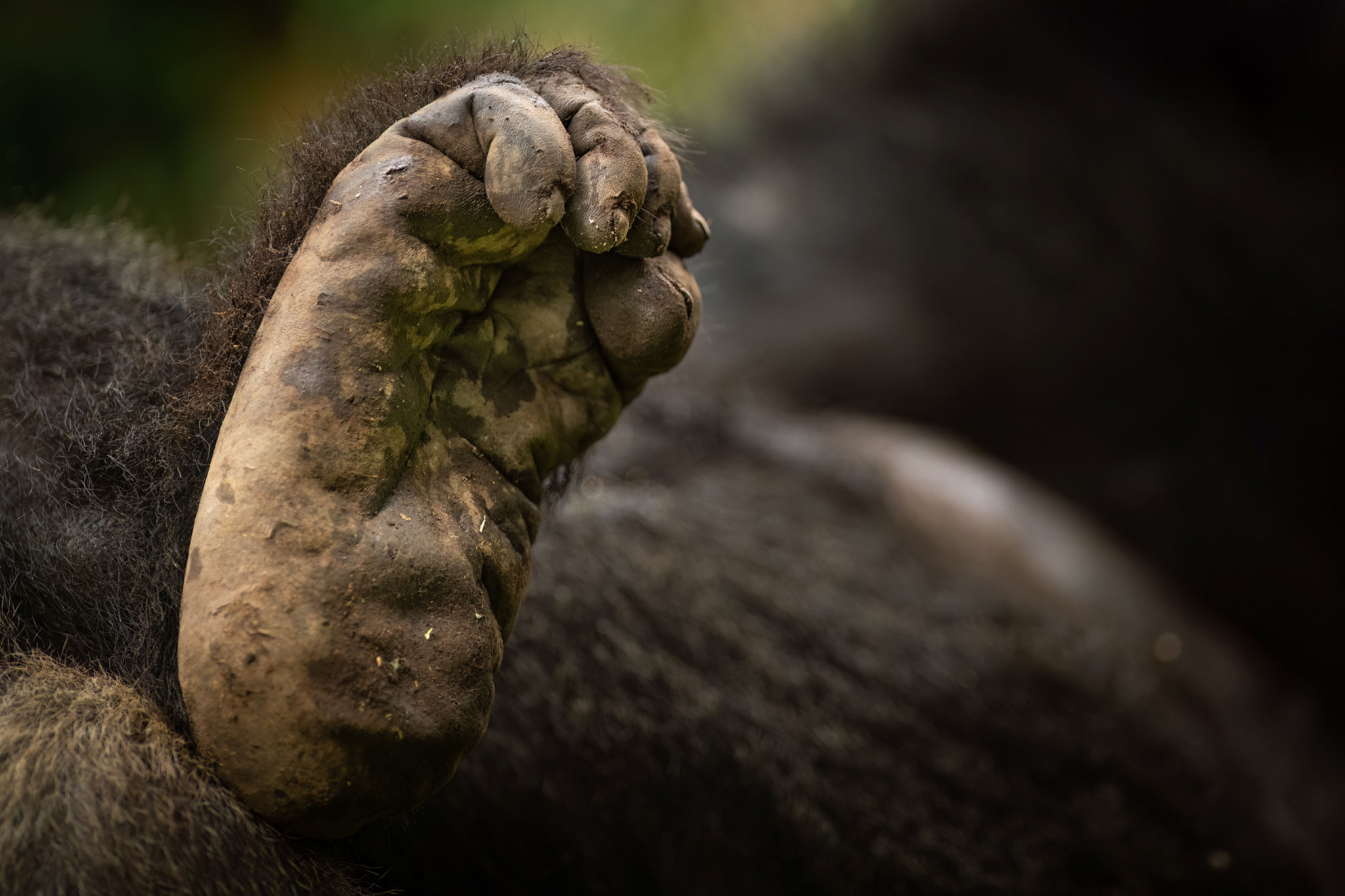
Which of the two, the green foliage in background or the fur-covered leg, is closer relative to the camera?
the fur-covered leg

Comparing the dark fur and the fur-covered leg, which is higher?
the dark fur

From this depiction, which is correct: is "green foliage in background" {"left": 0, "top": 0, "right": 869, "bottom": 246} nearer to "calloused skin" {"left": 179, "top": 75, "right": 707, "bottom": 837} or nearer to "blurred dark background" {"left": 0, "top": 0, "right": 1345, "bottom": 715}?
"blurred dark background" {"left": 0, "top": 0, "right": 1345, "bottom": 715}

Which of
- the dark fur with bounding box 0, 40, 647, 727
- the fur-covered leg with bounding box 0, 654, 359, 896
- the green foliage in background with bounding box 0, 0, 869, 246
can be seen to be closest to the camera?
the fur-covered leg with bounding box 0, 654, 359, 896

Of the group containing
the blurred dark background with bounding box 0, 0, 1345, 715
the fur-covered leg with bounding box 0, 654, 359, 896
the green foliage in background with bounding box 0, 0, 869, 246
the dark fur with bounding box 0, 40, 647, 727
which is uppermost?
the blurred dark background with bounding box 0, 0, 1345, 715

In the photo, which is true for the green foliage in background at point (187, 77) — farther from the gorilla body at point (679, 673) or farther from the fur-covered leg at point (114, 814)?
the fur-covered leg at point (114, 814)

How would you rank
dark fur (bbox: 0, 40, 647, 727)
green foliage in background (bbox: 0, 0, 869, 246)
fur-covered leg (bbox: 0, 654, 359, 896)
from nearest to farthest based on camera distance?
fur-covered leg (bbox: 0, 654, 359, 896) → dark fur (bbox: 0, 40, 647, 727) → green foliage in background (bbox: 0, 0, 869, 246)

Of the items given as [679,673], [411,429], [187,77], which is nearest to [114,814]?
[411,429]

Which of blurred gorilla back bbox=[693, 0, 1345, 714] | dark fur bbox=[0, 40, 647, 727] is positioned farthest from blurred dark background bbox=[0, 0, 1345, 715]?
dark fur bbox=[0, 40, 647, 727]

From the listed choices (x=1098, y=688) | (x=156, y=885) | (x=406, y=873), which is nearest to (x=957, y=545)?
(x=1098, y=688)

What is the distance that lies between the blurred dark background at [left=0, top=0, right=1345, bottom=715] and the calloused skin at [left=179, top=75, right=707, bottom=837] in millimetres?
1035

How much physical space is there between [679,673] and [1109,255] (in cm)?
139

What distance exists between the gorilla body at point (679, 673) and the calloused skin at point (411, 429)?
6 centimetres

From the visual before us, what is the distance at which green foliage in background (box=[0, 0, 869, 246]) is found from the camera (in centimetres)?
165

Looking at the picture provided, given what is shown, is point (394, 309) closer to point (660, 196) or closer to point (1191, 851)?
point (660, 196)
